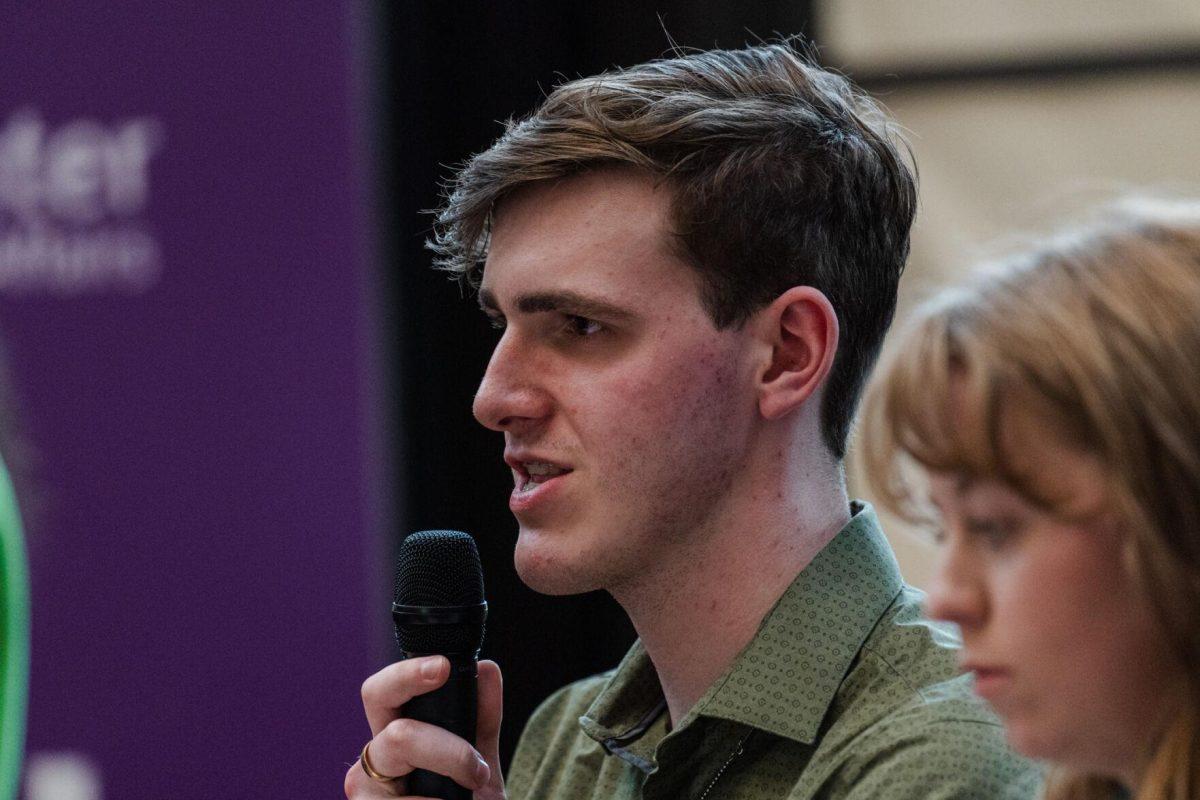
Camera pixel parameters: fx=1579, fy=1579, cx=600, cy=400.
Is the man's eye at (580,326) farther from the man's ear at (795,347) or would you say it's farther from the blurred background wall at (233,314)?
the blurred background wall at (233,314)

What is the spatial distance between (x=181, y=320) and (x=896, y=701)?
2106mm

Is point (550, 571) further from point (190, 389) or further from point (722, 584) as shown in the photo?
point (190, 389)

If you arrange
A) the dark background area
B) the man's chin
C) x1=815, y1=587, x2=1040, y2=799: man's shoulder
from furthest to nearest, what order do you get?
the dark background area
the man's chin
x1=815, y1=587, x2=1040, y2=799: man's shoulder

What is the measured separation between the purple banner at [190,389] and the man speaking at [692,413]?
58.5 inches

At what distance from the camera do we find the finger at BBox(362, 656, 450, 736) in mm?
1458

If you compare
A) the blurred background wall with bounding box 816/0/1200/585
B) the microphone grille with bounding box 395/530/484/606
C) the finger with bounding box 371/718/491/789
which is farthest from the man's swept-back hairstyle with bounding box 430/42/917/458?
the blurred background wall with bounding box 816/0/1200/585

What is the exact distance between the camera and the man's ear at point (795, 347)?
1592mm

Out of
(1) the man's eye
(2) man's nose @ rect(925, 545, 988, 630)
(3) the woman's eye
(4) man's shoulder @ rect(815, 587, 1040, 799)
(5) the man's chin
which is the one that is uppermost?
(1) the man's eye

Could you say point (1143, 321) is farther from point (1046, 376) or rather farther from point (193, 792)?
point (193, 792)

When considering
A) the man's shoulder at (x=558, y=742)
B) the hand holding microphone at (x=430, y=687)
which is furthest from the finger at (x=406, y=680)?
the man's shoulder at (x=558, y=742)

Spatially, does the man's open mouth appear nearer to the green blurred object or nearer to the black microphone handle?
the black microphone handle

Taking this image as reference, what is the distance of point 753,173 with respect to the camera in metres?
1.63

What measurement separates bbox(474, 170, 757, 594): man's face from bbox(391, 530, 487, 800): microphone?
0.09 m

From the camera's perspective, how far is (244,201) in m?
3.11
